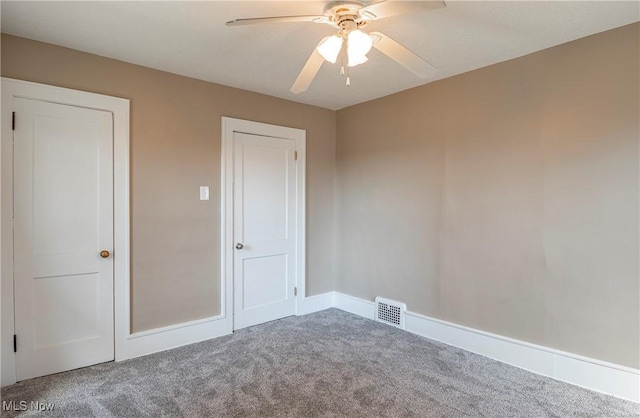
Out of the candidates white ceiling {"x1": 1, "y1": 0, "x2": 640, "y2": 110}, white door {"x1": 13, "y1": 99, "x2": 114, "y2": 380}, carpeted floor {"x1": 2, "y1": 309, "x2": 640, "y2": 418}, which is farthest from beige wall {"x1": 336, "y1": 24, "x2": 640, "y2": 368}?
white door {"x1": 13, "y1": 99, "x2": 114, "y2": 380}

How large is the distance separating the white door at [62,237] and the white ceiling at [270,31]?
0.56 meters

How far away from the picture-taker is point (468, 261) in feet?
10.0

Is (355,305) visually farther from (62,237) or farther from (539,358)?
(62,237)

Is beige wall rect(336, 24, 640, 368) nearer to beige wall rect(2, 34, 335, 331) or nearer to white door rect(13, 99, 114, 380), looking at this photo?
beige wall rect(2, 34, 335, 331)

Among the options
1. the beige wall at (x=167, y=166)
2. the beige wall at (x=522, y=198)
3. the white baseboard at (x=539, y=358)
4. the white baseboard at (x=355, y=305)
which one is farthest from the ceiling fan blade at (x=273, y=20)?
the white baseboard at (x=355, y=305)

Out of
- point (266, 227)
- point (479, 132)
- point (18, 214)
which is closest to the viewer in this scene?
point (18, 214)

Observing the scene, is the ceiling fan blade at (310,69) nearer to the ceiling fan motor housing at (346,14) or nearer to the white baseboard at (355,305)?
the ceiling fan motor housing at (346,14)

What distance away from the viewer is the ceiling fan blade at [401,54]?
6.31ft

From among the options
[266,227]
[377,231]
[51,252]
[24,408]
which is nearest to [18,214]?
[51,252]

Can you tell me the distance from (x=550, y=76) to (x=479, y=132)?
2.03ft

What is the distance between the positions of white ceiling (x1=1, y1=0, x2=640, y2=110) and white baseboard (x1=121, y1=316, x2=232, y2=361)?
2251 mm

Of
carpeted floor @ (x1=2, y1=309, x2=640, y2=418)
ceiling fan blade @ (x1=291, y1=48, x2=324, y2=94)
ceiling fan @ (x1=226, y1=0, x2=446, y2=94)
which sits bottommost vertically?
carpeted floor @ (x1=2, y1=309, x2=640, y2=418)

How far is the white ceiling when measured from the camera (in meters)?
2.05

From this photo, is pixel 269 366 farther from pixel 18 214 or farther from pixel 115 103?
pixel 115 103
